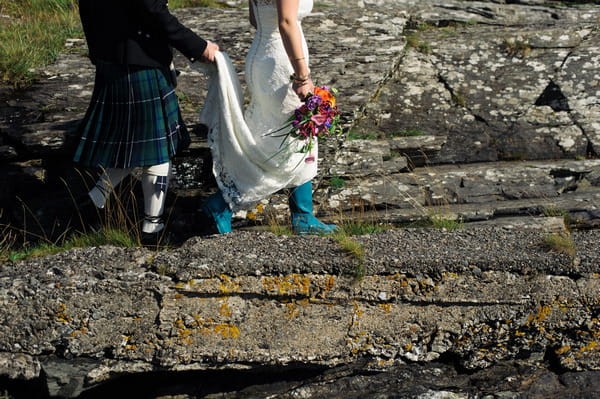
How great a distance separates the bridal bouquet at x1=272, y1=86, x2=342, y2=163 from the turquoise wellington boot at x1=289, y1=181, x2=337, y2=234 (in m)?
0.32

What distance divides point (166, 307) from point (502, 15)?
5.13 m

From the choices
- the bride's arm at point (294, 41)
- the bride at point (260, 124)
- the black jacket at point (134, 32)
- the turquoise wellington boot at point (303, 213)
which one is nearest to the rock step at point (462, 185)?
the turquoise wellington boot at point (303, 213)

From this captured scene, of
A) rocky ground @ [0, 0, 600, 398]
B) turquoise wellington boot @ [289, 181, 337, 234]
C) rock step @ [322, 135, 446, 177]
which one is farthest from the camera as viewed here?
rock step @ [322, 135, 446, 177]

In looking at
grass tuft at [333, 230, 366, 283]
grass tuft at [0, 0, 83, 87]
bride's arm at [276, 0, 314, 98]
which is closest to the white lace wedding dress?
bride's arm at [276, 0, 314, 98]

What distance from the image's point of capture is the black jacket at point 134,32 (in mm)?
3131

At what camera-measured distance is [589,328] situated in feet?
9.95

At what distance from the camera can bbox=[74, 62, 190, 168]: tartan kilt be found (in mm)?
3305

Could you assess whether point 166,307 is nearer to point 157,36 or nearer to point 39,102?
point 157,36

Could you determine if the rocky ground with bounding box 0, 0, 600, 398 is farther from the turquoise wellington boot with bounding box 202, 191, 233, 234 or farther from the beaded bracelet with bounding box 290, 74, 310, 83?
the beaded bracelet with bounding box 290, 74, 310, 83

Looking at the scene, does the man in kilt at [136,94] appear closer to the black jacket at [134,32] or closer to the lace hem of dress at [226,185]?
the black jacket at [134,32]

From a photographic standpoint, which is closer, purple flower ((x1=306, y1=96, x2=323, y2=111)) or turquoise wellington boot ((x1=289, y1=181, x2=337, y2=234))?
purple flower ((x1=306, y1=96, x2=323, y2=111))

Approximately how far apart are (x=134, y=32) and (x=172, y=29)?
199mm

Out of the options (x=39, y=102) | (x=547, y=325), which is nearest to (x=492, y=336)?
(x=547, y=325)

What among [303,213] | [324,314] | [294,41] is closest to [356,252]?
[324,314]
